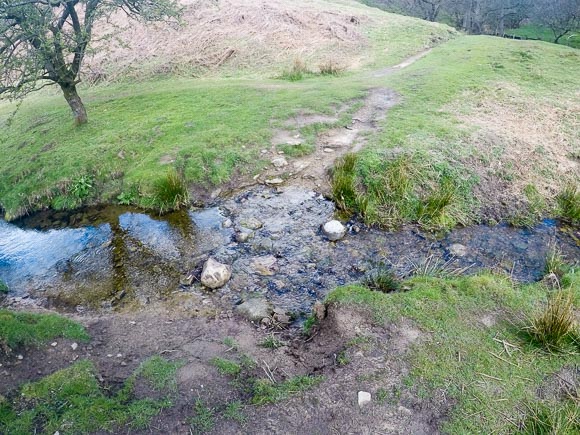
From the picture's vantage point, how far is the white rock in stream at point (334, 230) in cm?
766

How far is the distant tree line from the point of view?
3010 cm

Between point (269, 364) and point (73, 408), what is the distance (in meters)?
2.17

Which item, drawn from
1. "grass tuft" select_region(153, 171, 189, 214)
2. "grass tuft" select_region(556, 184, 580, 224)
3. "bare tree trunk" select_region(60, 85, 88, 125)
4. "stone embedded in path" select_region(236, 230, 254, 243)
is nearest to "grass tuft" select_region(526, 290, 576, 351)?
"grass tuft" select_region(556, 184, 580, 224)

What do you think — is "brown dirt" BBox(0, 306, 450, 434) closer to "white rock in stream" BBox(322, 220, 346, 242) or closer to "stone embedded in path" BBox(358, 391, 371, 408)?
"stone embedded in path" BBox(358, 391, 371, 408)

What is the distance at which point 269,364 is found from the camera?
499 centimetres

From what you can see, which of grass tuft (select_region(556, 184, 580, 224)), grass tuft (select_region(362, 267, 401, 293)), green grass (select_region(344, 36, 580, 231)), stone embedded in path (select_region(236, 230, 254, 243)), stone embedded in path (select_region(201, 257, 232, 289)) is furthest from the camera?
green grass (select_region(344, 36, 580, 231))

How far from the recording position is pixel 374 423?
13.4 feet

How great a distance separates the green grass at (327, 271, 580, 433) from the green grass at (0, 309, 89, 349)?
356 cm

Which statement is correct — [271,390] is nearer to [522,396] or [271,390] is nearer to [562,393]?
[522,396]

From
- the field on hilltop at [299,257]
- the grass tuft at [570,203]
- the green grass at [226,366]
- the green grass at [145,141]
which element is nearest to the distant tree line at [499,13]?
the field on hilltop at [299,257]

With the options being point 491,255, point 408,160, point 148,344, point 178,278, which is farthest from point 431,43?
point 148,344

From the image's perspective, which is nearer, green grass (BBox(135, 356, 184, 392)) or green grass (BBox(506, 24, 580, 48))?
green grass (BBox(135, 356, 184, 392))

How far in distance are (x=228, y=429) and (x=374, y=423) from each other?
4.85 ft

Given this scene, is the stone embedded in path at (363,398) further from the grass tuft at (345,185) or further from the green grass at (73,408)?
the grass tuft at (345,185)
